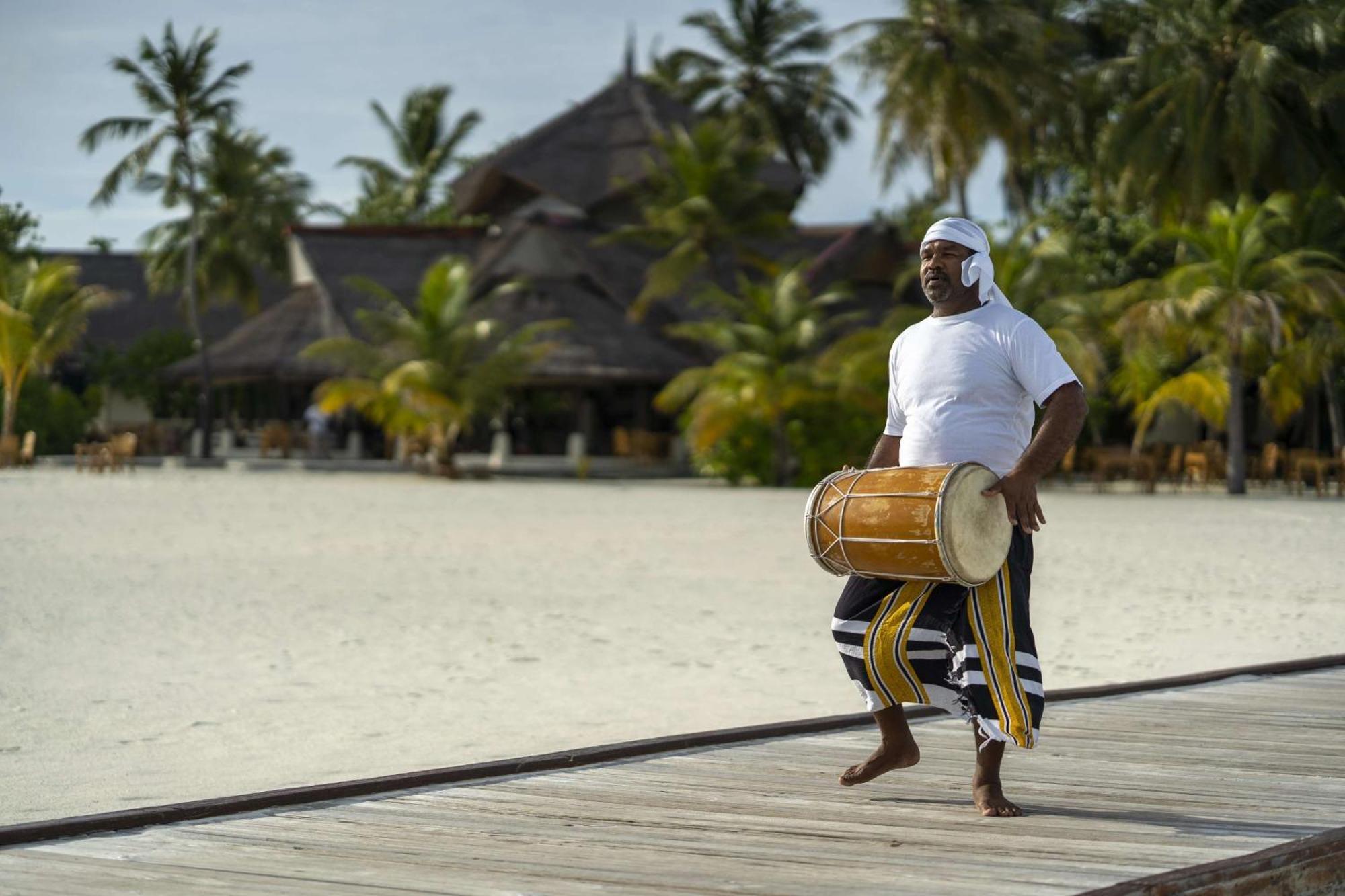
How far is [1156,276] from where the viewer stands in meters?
34.6

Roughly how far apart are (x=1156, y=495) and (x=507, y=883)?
81.8ft

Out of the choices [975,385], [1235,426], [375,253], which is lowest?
[975,385]

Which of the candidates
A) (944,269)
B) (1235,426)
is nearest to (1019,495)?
(944,269)

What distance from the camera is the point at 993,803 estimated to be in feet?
14.3

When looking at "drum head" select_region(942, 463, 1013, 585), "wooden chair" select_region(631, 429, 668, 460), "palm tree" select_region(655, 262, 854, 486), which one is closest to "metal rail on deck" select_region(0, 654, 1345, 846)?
"drum head" select_region(942, 463, 1013, 585)

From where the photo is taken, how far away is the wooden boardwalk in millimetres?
3719

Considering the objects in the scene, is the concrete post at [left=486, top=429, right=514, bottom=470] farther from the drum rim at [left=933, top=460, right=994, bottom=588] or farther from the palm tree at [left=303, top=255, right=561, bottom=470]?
the drum rim at [left=933, top=460, right=994, bottom=588]

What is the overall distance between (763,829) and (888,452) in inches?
43.1

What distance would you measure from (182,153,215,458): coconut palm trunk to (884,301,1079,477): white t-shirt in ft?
112

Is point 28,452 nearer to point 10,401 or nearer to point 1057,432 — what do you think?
point 10,401

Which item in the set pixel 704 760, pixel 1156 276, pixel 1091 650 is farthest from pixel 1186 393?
pixel 704 760

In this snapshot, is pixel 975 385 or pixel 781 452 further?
pixel 781 452

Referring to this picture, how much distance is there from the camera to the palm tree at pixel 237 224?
44438 millimetres

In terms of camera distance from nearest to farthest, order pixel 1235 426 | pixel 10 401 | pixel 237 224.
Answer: pixel 1235 426
pixel 10 401
pixel 237 224
